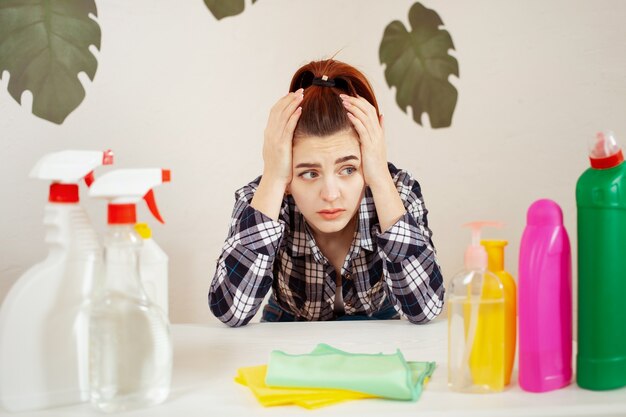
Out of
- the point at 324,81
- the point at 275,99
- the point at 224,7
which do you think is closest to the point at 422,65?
the point at 275,99

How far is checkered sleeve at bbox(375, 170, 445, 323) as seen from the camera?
122 centimetres

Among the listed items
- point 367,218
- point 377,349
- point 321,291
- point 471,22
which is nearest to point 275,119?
point 367,218

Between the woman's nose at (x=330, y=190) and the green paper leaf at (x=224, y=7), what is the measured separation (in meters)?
0.99

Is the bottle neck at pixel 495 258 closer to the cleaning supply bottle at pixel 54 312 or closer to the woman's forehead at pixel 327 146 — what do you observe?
the cleaning supply bottle at pixel 54 312

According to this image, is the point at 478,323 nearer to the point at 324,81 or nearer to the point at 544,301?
the point at 544,301

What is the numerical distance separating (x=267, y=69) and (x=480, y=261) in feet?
4.87

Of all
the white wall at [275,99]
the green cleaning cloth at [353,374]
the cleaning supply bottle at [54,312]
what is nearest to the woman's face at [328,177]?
the green cleaning cloth at [353,374]

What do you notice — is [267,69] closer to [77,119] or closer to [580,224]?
[77,119]

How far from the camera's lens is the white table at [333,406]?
0.71 metres

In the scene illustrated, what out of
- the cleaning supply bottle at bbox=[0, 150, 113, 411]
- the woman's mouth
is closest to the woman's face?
the woman's mouth

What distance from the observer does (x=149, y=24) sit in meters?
1.99

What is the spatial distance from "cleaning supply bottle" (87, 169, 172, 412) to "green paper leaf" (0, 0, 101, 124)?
136 cm

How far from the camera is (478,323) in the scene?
756mm

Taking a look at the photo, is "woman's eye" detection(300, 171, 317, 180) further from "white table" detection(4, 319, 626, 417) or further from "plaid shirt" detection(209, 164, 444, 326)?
"white table" detection(4, 319, 626, 417)
